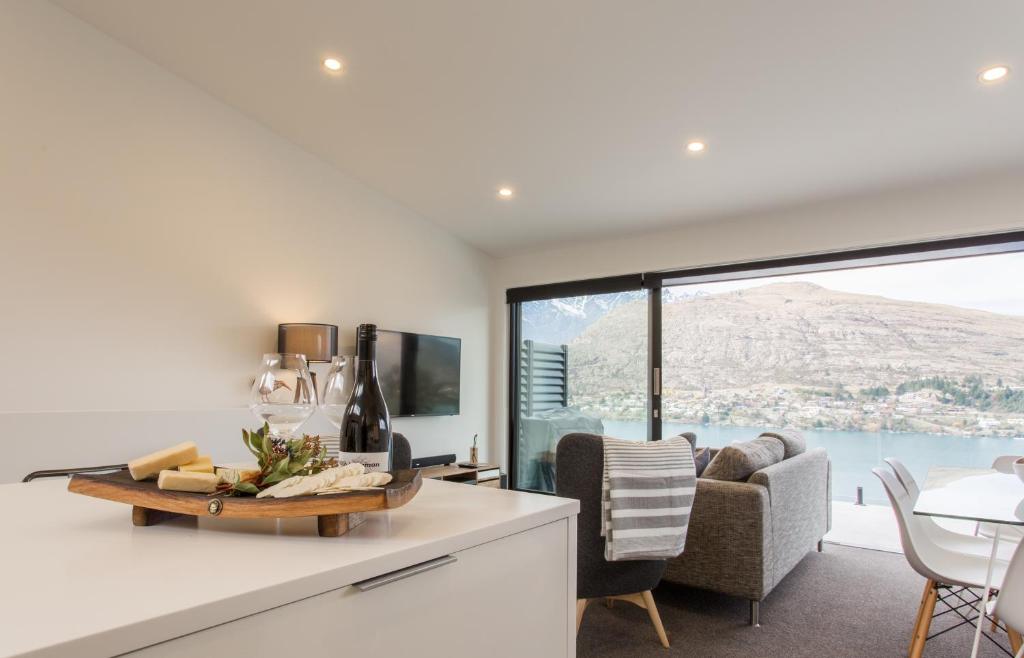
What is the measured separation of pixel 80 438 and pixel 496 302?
4737 millimetres

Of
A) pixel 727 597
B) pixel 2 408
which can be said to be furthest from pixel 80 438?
pixel 727 597

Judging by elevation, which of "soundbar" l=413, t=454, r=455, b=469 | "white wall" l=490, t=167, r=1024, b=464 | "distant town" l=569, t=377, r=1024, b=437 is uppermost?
"white wall" l=490, t=167, r=1024, b=464

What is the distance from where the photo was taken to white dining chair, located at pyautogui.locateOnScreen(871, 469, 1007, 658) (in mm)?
2123

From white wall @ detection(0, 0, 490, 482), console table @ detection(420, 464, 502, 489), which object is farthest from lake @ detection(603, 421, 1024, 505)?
white wall @ detection(0, 0, 490, 482)

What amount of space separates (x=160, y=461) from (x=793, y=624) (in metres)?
2.92

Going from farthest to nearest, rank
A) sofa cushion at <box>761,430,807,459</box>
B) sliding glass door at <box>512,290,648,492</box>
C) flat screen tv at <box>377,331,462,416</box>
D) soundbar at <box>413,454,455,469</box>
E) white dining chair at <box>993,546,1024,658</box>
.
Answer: sliding glass door at <box>512,290,648,492</box> < soundbar at <box>413,454,455,469</box> < flat screen tv at <box>377,331,462,416</box> < sofa cushion at <box>761,430,807,459</box> < white dining chair at <box>993,546,1024,658</box>

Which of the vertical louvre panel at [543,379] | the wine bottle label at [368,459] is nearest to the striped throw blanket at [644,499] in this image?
the wine bottle label at [368,459]

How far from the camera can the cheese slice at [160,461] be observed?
2.41 ft

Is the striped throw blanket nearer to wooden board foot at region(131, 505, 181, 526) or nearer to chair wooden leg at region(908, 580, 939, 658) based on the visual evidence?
chair wooden leg at region(908, 580, 939, 658)

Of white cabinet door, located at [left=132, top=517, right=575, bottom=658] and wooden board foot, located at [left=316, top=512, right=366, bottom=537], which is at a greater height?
wooden board foot, located at [left=316, top=512, right=366, bottom=537]

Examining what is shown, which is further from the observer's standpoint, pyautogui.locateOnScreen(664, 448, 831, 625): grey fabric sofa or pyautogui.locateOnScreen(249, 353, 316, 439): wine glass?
pyautogui.locateOnScreen(664, 448, 831, 625): grey fabric sofa

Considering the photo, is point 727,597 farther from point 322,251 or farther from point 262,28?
point 262,28

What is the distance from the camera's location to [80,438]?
1450 millimetres

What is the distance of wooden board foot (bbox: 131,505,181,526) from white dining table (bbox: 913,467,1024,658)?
210 cm
